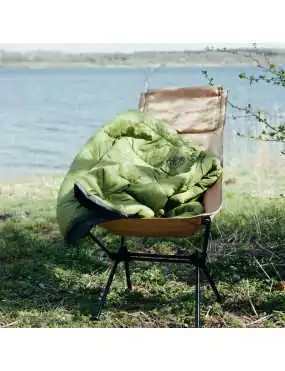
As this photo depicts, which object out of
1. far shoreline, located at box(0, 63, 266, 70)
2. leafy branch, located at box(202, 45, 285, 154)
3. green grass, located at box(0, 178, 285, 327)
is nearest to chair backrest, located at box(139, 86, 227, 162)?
leafy branch, located at box(202, 45, 285, 154)

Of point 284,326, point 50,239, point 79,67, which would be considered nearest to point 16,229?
point 50,239

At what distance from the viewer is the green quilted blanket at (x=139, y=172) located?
327 centimetres

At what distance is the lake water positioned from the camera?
454 cm

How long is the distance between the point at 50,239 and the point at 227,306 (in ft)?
4.12

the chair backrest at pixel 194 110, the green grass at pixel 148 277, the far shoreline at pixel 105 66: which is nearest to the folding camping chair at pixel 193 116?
the chair backrest at pixel 194 110

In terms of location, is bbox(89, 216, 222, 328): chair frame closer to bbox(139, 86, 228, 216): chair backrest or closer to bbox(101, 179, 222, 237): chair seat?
bbox(101, 179, 222, 237): chair seat

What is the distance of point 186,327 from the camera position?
10.7ft

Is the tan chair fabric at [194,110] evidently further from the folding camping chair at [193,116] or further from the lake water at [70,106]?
the lake water at [70,106]

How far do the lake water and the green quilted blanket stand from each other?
81 cm

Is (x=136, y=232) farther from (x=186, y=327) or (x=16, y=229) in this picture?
(x=16, y=229)

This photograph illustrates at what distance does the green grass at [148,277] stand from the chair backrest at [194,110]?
0.62m

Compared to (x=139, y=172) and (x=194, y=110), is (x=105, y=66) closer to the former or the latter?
(x=194, y=110)

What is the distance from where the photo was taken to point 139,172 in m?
3.56

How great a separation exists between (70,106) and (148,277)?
1.67 meters
